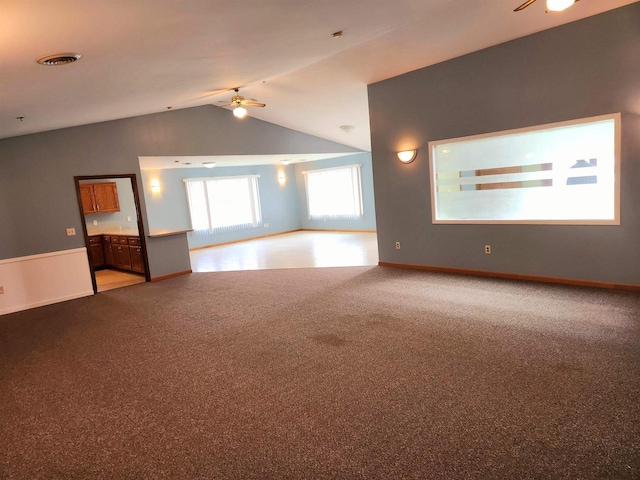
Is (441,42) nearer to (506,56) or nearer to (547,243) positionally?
(506,56)

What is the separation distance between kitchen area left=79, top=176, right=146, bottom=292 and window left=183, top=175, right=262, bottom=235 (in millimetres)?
1861

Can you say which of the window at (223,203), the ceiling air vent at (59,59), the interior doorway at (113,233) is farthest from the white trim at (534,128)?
the window at (223,203)

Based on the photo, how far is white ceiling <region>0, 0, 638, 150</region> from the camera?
7.16ft

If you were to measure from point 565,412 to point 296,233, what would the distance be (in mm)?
10317

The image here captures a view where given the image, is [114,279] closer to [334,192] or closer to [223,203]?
[223,203]

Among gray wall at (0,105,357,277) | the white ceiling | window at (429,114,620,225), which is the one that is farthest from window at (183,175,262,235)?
window at (429,114,620,225)

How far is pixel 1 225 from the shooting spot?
211 inches

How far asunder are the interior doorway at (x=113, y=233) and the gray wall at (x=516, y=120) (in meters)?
4.27

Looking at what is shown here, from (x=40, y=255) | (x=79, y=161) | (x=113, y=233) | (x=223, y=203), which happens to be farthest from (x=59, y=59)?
(x=223, y=203)

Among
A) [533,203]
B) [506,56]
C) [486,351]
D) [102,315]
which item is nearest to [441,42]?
[506,56]

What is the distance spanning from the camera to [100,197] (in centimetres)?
836

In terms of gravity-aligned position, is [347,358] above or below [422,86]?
below

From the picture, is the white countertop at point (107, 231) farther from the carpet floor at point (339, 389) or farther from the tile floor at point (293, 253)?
the carpet floor at point (339, 389)

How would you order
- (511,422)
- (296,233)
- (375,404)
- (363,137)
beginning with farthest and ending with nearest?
(296,233), (363,137), (375,404), (511,422)
